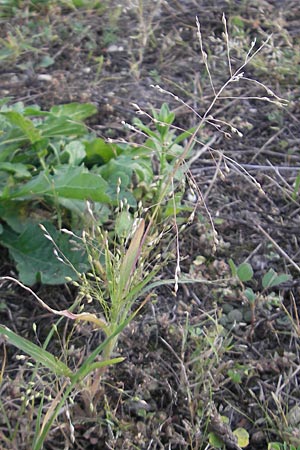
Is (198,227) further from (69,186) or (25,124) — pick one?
(25,124)

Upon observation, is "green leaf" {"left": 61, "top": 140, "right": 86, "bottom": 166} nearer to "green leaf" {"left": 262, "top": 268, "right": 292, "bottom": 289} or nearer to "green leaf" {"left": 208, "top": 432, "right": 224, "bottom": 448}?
"green leaf" {"left": 262, "top": 268, "right": 292, "bottom": 289}

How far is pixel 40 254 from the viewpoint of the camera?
1.78 meters

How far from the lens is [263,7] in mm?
2779

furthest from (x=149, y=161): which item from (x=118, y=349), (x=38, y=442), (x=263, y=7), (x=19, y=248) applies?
(x=263, y=7)

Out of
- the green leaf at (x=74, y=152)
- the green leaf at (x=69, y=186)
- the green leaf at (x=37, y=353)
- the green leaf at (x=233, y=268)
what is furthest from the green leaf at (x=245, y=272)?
the green leaf at (x=37, y=353)

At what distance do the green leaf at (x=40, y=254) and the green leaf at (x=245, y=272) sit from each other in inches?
16.2

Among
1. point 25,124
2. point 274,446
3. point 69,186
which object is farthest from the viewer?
point 25,124

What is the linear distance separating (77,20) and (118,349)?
1624 millimetres

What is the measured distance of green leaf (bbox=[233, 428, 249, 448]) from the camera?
147 centimetres

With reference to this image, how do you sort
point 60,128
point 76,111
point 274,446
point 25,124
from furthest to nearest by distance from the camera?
point 76,111 < point 60,128 < point 25,124 < point 274,446

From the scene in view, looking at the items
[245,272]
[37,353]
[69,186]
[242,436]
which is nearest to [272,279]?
[245,272]

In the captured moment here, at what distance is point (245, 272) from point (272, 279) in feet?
0.24

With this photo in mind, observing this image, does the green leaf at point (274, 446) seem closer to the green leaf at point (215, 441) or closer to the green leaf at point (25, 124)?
the green leaf at point (215, 441)

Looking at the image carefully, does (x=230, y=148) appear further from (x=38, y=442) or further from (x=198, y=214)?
(x=38, y=442)
